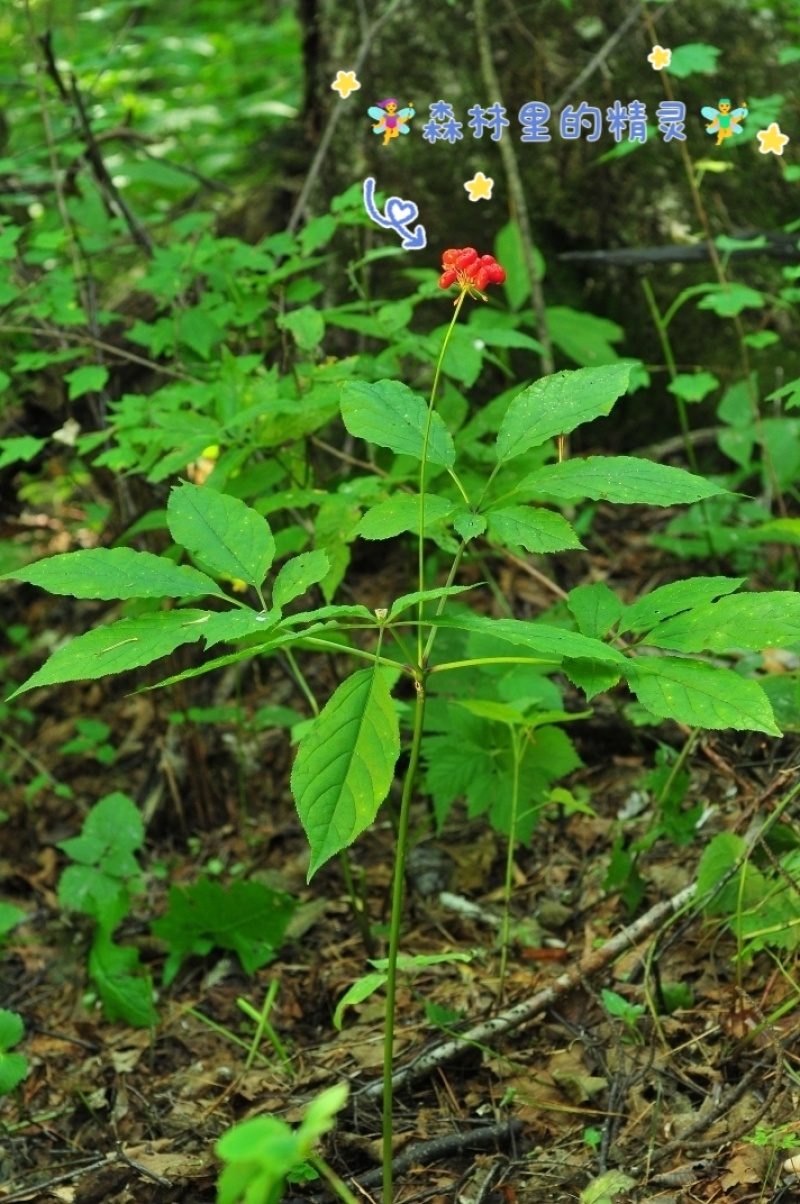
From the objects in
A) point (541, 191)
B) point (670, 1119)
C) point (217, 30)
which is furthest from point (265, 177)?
point (217, 30)

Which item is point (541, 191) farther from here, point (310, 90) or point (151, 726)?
point (151, 726)

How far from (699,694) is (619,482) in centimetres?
28

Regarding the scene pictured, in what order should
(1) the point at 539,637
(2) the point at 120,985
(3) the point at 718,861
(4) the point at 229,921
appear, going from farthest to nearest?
(4) the point at 229,921, (2) the point at 120,985, (3) the point at 718,861, (1) the point at 539,637

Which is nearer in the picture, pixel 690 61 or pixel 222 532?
pixel 222 532

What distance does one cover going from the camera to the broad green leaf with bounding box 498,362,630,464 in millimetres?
1464

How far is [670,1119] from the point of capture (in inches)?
68.5

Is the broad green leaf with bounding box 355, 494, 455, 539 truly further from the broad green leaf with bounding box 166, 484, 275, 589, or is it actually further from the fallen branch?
the fallen branch

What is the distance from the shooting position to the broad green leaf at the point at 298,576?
141 centimetres

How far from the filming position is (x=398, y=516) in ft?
4.98

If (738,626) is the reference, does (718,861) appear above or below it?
below

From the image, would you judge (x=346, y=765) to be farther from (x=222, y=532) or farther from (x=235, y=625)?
(x=222, y=532)

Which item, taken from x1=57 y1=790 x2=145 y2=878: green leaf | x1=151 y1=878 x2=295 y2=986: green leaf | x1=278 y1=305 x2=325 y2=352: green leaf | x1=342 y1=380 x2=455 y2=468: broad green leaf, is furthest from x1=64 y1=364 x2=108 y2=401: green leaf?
x1=342 y1=380 x2=455 y2=468: broad green leaf

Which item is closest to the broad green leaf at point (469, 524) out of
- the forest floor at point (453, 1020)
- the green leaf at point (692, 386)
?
the forest floor at point (453, 1020)

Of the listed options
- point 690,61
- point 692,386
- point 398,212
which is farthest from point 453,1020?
point 690,61
